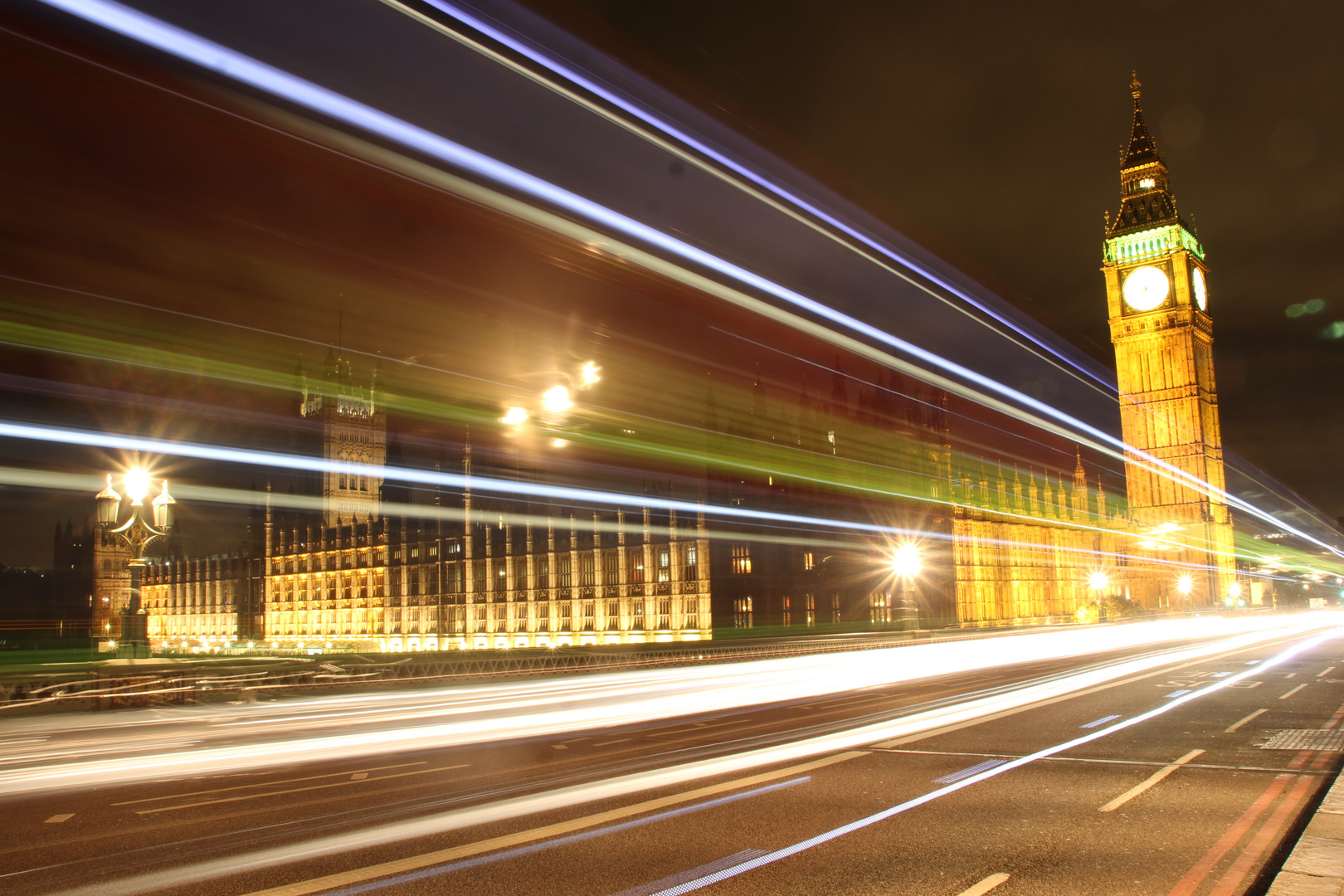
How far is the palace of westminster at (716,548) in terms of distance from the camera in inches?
2360

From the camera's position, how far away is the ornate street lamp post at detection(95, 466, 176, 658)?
21.4 m

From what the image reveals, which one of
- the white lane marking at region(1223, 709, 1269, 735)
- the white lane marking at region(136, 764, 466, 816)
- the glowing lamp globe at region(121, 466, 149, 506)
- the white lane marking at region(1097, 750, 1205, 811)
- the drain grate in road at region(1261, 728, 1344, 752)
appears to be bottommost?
the white lane marking at region(1223, 709, 1269, 735)

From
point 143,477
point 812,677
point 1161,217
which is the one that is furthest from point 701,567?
point 1161,217

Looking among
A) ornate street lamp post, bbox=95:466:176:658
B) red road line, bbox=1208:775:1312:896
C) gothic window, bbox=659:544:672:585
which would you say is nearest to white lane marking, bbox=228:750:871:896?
red road line, bbox=1208:775:1312:896

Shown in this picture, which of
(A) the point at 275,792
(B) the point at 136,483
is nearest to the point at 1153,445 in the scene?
(B) the point at 136,483

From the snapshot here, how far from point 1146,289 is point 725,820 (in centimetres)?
12374

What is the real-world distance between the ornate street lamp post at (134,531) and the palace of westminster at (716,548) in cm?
814

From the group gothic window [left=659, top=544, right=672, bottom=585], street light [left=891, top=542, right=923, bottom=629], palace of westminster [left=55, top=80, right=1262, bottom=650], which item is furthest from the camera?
palace of westminster [left=55, top=80, right=1262, bottom=650]

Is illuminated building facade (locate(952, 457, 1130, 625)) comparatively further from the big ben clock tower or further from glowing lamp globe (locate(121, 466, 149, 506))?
glowing lamp globe (locate(121, 466, 149, 506))

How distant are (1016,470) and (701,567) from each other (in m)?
48.1

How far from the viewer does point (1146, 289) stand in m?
114

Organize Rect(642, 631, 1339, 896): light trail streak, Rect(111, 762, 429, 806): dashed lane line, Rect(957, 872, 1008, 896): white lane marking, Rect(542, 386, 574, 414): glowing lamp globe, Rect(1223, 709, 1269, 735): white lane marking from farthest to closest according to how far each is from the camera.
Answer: Rect(542, 386, 574, 414): glowing lamp globe
Rect(1223, 709, 1269, 735): white lane marking
Rect(111, 762, 429, 806): dashed lane line
Rect(642, 631, 1339, 896): light trail streak
Rect(957, 872, 1008, 896): white lane marking

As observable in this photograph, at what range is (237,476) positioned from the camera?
11756cm

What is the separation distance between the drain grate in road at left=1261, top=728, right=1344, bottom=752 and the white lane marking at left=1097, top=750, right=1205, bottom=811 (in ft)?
4.41
